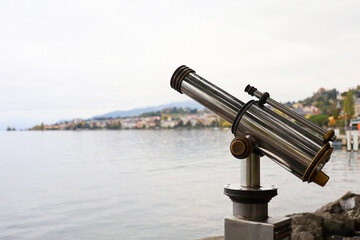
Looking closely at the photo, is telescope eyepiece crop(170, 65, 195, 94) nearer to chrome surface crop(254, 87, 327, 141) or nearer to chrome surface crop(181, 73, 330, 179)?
chrome surface crop(181, 73, 330, 179)

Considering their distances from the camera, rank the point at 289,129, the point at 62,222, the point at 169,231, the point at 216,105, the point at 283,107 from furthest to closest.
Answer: the point at 62,222, the point at 169,231, the point at 283,107, the point at 216,105, the point at 289,129

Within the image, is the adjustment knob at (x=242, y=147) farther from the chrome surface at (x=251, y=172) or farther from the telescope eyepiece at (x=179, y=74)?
the telescope eyepiece at (x=179, y=74)

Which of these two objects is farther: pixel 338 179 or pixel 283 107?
pixel 338 179

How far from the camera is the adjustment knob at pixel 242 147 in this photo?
1.29m

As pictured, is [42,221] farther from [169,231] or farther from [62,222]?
[169,231]

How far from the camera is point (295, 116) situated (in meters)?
1.56

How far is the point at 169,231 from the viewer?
10.0m

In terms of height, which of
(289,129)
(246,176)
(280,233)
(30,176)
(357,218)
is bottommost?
(30,176)

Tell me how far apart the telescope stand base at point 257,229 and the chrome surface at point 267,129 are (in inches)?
7.1

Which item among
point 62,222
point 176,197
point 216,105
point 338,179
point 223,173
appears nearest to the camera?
point 216,105

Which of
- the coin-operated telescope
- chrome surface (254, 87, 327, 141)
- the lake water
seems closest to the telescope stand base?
the coin-operated telescope

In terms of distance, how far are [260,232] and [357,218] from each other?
4.88 metres

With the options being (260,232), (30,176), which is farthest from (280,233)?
(30,176)

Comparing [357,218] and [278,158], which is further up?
[278,158]
